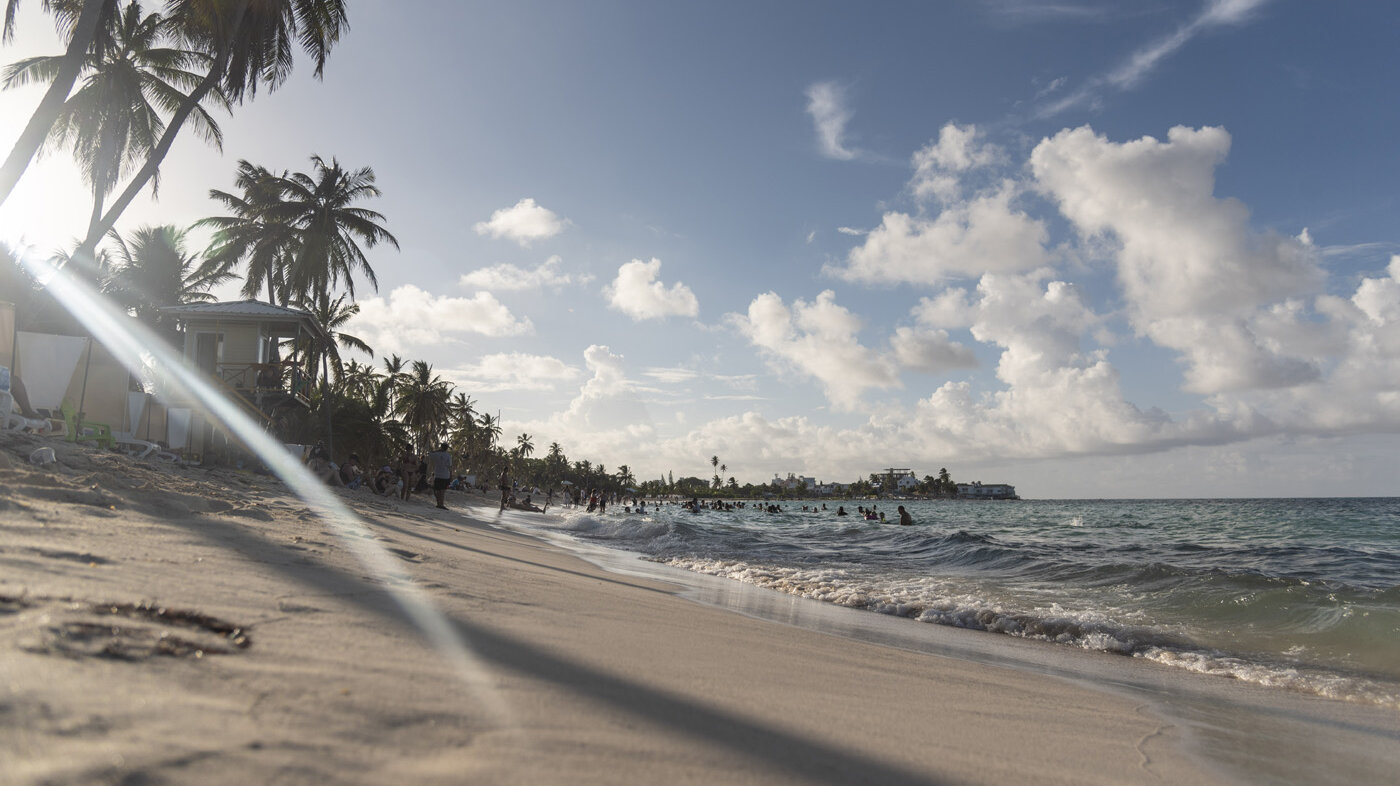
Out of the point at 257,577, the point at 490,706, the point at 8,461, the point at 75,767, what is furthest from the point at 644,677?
the point at 8,461

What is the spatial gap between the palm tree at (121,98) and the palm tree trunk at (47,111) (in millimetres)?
7815

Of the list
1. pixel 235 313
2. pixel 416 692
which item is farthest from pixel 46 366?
pixel 416 692

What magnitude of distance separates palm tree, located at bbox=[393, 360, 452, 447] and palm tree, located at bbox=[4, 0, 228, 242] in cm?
2821

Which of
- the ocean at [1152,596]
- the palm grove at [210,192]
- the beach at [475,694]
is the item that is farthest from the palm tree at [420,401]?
the beach at [475,694]

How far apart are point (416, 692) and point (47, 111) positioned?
47.3ft

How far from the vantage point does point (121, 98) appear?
741 inches

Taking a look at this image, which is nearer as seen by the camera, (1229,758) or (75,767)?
(75,767)

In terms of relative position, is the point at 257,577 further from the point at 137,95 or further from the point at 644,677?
the point at 137,95

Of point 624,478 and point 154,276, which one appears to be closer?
point 154,276

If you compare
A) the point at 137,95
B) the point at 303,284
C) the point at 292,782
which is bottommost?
the point at 292,782

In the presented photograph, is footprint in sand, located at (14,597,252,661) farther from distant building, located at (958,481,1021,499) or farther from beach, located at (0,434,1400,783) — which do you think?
distant building, located at (958,481,1021,499)

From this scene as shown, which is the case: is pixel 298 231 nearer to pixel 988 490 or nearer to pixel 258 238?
pixel 258 238

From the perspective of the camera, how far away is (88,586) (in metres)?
2.18

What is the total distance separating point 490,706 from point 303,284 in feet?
93.3
